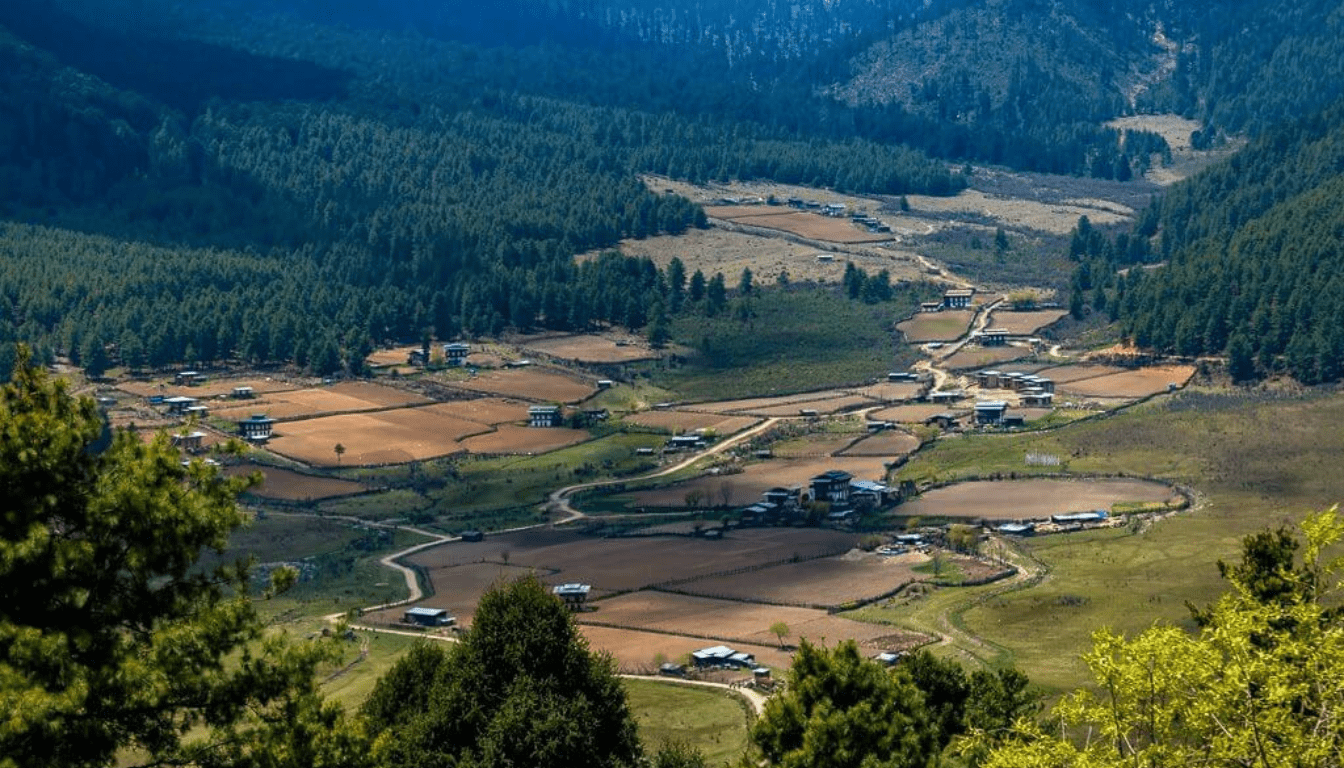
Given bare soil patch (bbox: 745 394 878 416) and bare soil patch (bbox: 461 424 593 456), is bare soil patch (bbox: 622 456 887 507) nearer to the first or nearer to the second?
bare soil patch (bbox: 461 424 593 456)

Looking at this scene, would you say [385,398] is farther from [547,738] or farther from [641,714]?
[547,738]

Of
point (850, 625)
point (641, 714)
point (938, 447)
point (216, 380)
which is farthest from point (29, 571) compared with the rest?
point (216, 380)

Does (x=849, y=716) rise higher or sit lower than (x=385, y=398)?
higher

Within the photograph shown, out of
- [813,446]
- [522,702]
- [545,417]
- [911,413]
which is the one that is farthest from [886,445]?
[522,702]

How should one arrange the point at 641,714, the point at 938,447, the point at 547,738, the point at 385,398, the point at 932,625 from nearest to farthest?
1. the point at 547,738
2. the point at 641,714
3. the point at 932,625
4. the point at 938,447
5. the point at 385,398

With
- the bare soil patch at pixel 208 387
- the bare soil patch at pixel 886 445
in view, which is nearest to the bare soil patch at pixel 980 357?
the bare soil patch at pixel 886 445

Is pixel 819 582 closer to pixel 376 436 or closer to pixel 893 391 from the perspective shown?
pixel 376 436
